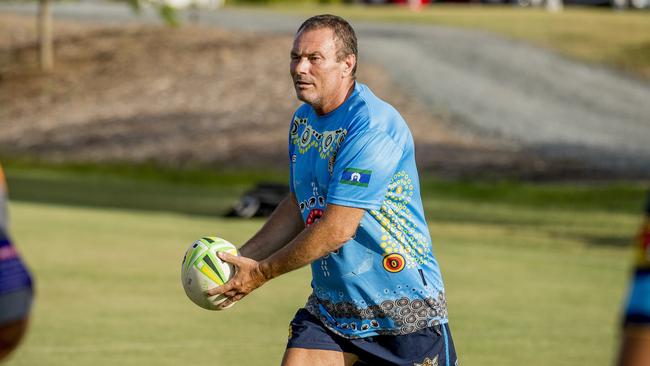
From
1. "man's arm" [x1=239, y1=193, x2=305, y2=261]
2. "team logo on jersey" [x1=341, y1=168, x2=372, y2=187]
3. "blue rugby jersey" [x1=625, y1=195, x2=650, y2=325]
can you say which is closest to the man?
"team logo on jersey" [x1=341, y1=168, x2=372, y2=187]

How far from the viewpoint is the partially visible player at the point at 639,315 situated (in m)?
3.36

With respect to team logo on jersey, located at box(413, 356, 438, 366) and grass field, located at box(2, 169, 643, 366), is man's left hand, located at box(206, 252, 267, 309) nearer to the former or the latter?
team logo on jersey, located at box(413, 356, 438, 366)

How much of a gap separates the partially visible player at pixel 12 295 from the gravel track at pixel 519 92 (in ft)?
78.3

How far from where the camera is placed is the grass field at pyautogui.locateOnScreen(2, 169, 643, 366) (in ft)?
35.5

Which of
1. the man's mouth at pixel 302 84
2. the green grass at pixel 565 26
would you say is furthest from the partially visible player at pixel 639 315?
the green grass at pixel 565 26

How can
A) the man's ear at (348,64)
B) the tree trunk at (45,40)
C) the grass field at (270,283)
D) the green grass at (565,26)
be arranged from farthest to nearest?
the green grass at (565,26) < the tree trunk at (45,40) < the grass field at (270,283) < the man's ear at (348,64)

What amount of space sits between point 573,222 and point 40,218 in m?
7.71

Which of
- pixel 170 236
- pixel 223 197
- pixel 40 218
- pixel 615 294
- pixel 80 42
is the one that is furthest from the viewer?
pixel 80 42

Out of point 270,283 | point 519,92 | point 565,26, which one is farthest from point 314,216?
point 565,26

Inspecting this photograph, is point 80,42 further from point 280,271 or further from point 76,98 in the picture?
point 280,271

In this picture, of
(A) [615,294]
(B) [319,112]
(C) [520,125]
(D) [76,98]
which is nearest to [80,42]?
(D) [76,98]

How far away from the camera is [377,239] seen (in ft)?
19.9

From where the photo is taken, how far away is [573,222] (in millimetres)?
20672

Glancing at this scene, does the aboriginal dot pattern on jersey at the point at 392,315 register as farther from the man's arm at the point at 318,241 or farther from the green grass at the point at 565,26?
the green grass at the point at 565,26
